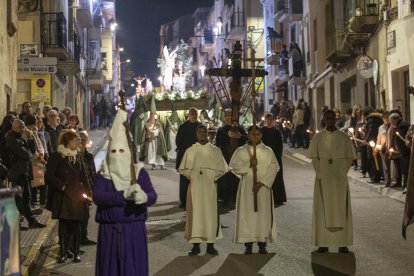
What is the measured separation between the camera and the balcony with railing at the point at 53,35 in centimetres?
2747

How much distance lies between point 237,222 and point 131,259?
3.97 meters

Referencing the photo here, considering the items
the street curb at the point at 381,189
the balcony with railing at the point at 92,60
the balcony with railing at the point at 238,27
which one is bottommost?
the street curb at the point at 381,189

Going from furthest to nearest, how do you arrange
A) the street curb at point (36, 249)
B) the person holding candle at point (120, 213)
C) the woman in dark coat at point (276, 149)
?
1. the woman in dark coat at point (276, 149)
2. the street curb at point (36, 249)
3. the person holding candle at point (120, 213)

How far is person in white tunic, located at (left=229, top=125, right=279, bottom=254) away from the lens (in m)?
10.2

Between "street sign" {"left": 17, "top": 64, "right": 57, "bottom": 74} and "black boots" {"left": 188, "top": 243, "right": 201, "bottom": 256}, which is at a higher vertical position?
"street sign" {"left": 17, "top": 64, "right": 57, "bottom": 74}

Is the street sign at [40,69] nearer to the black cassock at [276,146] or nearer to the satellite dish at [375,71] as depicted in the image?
the black cassock at [276,146]

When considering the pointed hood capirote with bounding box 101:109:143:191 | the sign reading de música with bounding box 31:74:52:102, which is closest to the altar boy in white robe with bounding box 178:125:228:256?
the pointed hood capirote with bounding box 101:109:143:191

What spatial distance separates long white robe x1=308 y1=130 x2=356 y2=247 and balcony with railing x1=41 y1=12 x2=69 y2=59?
18320 mm

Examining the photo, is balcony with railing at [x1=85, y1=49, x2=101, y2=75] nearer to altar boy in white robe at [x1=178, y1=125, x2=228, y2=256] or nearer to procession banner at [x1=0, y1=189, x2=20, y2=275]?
altar boy in white robe at [x1=178, y1=125, x2=228, y2=256]

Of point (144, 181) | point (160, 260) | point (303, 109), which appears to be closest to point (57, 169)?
point (160, 260)

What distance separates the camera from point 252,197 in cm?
1046

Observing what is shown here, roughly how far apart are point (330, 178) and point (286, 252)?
1199mm

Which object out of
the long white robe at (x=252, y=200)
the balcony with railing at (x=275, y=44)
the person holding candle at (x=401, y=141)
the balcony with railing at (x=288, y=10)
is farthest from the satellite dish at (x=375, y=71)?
the balcony with railing at (x=275, y=44)

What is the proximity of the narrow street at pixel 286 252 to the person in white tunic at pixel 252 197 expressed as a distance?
0.82 feet
